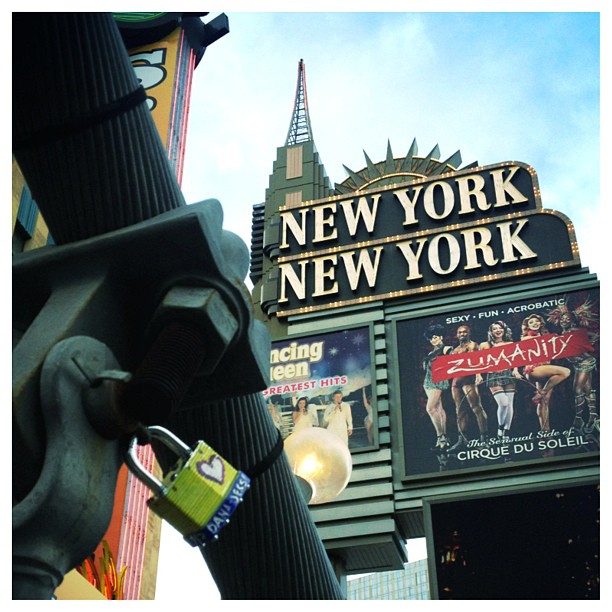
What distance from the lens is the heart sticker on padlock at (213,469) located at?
10.8 ft

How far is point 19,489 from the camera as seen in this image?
3332mm

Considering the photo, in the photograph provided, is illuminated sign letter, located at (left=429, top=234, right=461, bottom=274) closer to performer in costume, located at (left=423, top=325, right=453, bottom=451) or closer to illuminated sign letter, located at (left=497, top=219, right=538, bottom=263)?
illuminated sign letter, located at (left=497, top=219, right=538, bottom=263)

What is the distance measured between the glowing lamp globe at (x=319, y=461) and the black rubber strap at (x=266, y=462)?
137 centimetres

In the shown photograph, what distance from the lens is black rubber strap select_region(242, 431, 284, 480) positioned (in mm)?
4805

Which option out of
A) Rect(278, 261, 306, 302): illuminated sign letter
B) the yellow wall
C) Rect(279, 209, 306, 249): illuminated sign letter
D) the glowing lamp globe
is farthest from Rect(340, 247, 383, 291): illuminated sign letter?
the glowing lamp globe

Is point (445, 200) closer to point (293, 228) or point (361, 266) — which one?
point (361, 266)

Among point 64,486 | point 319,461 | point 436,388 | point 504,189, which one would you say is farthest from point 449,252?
point 64,486

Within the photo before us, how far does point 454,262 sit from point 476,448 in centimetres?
562

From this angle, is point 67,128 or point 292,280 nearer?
point 67,128

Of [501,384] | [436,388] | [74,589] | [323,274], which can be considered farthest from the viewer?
[323,274]

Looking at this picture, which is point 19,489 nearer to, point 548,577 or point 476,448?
point 548,577

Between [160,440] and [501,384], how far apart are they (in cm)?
1718

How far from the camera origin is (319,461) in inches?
255

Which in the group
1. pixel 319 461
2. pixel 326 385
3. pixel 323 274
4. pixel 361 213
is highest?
pixel 361 213
